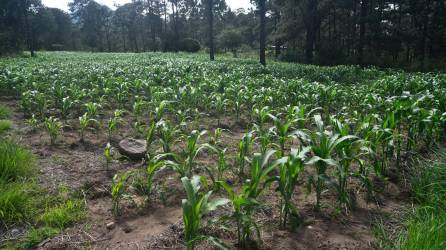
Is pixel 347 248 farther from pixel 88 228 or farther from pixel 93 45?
pixel 93 45

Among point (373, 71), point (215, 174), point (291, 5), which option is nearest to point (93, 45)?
point (291, 5)

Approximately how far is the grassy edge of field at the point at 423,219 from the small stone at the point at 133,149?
8.76 ft

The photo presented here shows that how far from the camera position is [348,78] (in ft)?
40.4

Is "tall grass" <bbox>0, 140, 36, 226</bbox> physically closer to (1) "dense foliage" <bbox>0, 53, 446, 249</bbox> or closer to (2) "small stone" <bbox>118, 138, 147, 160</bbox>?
(1) "dense foliage" <bbox>0, 53, 446, 249</bbox>

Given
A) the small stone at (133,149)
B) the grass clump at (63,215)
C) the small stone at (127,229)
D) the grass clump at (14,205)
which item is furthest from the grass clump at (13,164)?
the small stone at (127,229)

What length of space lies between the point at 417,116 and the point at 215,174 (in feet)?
8.37

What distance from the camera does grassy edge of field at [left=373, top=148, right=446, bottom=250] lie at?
2.06m

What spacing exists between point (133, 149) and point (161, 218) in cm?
151

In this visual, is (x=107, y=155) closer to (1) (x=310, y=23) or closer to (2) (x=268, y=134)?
(2) (x=268, y=134)

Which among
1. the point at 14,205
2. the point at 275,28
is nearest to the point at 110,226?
the point at 14,205

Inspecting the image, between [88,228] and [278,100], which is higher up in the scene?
[278,100]

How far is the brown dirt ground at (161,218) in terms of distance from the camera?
2.36 metres

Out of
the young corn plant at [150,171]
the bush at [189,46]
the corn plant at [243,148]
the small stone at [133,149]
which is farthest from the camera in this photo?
the bush at [189,46]

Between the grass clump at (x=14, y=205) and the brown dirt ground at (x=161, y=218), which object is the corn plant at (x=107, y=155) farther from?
the grass clump at (x=14, y=205)
